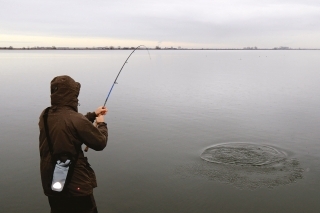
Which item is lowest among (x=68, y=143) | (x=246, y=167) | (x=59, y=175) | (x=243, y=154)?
(x=246, y=167)

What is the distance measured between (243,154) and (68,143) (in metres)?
6.52

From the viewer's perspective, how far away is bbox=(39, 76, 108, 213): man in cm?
297

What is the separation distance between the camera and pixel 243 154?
8625mm

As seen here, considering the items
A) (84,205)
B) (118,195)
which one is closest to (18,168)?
(118,195)

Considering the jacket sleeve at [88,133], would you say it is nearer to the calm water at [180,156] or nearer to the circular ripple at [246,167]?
the calm water at [180,156]

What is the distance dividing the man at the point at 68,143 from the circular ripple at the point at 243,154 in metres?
5.47

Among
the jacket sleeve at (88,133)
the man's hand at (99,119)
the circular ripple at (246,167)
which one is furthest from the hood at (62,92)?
the circular ripple at (246,167)

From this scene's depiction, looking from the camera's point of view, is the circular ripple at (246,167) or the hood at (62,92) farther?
the circular ripple at (246,167)

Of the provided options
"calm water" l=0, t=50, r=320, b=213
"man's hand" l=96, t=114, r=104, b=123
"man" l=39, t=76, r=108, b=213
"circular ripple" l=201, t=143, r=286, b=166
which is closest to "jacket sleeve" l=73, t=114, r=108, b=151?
"man" l=39, t=76, r=108, b=213

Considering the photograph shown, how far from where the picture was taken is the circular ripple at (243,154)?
8133mm

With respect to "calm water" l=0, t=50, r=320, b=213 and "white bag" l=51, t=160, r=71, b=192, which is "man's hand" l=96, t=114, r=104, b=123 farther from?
"calm water" l=0, t=50, r=320, b=213

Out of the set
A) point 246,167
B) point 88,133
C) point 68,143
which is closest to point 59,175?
point 68,143

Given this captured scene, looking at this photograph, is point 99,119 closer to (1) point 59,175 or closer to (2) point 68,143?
(2) point 68,143

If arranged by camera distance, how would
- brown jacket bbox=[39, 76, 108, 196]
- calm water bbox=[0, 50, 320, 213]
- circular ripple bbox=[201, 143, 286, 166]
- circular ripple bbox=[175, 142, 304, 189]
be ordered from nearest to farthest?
brown jacket bbox=[39, 76, 108, 196], calm water bbox=[0, 50, 320, 213], circular ripple bbox=[175, 142, 304, 189], circular ripple bbox=[201, 143, 286, 166]
